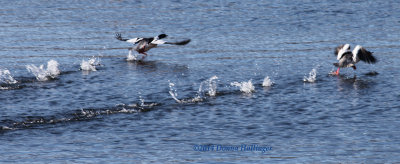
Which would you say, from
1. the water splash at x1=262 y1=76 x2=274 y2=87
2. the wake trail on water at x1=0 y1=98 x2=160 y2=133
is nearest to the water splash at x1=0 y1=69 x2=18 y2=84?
the wake trail on water at x1=0 y1=98 x2=160 y2=133

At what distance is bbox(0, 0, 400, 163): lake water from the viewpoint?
1258cm

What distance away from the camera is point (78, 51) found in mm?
23578

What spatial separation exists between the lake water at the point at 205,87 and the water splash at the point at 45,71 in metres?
0.04

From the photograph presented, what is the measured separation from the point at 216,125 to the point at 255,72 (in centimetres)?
590

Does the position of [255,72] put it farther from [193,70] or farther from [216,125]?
[216,125]

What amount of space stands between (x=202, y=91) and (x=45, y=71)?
4377 millimetres

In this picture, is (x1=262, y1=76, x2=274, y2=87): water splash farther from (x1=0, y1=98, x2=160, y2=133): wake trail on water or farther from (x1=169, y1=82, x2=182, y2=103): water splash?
(x1=0, y1=98, x2=160, y2=133): wake trail on water

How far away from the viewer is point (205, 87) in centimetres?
1786

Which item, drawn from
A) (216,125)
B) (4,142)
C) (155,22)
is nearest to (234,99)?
(216,125)

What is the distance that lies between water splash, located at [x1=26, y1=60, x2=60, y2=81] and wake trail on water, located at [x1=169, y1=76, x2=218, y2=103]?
334 cm

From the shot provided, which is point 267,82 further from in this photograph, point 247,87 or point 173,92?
point 173,92

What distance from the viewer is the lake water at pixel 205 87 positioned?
12578 mm

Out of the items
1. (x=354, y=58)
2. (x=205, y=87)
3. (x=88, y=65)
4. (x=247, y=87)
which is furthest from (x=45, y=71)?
(x=354, y=58)

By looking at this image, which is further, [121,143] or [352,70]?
[352,70]
